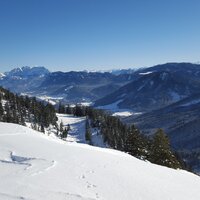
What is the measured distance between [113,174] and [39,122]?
117 metres

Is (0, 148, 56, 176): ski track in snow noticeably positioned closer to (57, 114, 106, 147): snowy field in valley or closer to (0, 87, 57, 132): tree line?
(57, 114, 106, 147): snowy field in valley

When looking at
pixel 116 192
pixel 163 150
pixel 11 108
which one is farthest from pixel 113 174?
pixel 11 108

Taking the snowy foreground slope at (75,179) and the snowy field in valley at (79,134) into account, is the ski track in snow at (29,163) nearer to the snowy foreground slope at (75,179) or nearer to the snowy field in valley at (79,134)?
the snowy foreground slope at (75,179)

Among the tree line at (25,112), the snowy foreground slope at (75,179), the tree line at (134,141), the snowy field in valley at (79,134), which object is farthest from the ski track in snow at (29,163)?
the tree line at (25,112)

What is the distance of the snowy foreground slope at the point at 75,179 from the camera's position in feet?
67.4

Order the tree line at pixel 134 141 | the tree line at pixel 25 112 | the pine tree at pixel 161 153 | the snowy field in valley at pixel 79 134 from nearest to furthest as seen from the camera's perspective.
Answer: the pine tree at pixel 161 153 < the tree line at pixel 134 141 < the snowy field in valley at pixel 79 134 < the tree line at pixel 25 112

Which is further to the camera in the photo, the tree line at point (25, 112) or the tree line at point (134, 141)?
the tree line at point (25, 112)

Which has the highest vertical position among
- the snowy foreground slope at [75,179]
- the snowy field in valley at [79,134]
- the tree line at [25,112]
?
the snowy foreground slope at [75,179]

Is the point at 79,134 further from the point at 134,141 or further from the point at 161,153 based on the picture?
the point at 161,153

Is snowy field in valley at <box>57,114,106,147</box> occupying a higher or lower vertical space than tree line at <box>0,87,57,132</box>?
lower

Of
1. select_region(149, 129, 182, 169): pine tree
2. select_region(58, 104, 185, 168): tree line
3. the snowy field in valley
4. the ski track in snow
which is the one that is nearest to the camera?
the ski track in snow

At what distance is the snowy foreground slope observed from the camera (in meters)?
20.5

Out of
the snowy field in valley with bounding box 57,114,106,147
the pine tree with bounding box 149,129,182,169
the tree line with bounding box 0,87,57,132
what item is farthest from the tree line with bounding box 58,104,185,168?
the tree line with bounding box 0,87,57,132

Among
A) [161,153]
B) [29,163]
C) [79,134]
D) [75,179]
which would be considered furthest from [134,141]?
[79,134]
